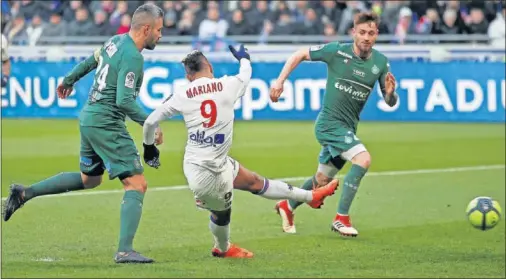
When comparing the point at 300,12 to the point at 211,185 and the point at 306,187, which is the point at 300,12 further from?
the point at 211,185

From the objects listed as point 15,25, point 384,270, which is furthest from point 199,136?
point 15,25

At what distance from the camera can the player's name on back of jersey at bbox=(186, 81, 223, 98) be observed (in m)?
10.2

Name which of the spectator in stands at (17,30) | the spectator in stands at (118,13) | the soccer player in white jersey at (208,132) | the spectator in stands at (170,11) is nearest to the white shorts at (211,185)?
the soccer player in white jersey at (208,132)

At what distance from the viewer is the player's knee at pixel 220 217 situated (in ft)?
34.6

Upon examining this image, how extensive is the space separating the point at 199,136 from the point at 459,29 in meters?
17.9

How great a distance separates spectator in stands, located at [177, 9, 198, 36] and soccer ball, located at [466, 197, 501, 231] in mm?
18440

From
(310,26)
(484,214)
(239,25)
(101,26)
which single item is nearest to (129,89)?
(484,214)

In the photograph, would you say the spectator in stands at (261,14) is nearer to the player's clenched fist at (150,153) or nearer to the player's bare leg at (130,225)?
the player's bare leg at (130,225)

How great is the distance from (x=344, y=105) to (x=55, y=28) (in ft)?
63.3

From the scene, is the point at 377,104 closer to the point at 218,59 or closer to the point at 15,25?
the point at 218,59

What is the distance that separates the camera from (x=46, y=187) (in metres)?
11.3

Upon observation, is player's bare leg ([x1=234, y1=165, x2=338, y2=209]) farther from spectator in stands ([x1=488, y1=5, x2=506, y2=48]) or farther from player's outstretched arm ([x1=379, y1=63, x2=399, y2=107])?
spectator in stands ([x1=488, y1=5, x2=506, y2=48])

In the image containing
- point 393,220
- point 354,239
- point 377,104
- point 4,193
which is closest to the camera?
point 354,239

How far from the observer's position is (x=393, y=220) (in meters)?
13.4
